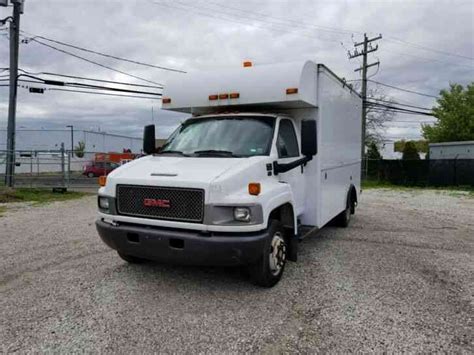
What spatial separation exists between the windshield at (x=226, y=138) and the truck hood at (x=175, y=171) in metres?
0.28

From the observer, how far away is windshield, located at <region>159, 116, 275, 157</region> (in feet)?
16.6

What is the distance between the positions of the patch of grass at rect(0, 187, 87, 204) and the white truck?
33.9 feet

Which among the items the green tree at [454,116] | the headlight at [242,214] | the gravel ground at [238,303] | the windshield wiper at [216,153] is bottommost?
the gravel ground at [238,303]

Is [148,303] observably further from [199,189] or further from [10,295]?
[10,295]

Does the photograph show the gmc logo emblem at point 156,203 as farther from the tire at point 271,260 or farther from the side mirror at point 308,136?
the side mirror at point 308,136

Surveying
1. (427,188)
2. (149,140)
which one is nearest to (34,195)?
(149,140)

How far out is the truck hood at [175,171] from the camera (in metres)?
4.24

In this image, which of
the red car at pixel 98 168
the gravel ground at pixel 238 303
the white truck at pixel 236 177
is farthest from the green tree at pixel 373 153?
the white truck at pixel 236 177

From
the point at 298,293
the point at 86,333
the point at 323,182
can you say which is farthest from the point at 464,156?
the point at 86,333

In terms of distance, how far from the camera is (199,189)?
4145mm

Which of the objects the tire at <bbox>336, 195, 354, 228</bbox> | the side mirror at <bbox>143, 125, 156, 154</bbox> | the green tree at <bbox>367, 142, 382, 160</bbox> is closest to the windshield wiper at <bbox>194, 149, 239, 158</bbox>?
the side mirror at <bbox>143, 125, 156, 154</bbox>

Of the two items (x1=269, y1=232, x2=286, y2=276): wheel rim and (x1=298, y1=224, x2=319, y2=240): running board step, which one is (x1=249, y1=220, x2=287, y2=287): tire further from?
(x1=298, y1=224, x2=319, y2=240): running board step

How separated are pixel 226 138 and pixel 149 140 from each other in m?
1.50

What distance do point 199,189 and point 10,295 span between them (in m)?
2.60
